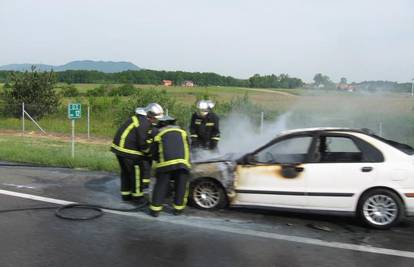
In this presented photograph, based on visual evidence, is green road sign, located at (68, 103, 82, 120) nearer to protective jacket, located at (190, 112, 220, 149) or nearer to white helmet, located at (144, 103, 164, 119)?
protective jacket, located at (190, 112, 220, 149)

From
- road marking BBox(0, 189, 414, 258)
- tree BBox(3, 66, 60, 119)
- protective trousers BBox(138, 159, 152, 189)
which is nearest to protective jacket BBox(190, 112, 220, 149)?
protective trousers BBox(138, 159, 152, 189)

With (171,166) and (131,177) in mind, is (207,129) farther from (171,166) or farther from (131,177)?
(171,166)

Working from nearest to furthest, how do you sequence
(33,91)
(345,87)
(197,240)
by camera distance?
(197,240)
(345,87)
(33,91)

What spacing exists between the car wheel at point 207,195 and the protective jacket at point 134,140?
100 centimetres

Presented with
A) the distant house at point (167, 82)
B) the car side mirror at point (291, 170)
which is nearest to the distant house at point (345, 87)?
the car side mirror at point (291, 170)

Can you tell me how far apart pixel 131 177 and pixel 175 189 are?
107cm

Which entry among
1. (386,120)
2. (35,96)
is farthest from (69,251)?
(35,96)

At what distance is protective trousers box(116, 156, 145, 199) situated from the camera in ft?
25.9

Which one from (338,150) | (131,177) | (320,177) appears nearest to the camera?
(320,177)

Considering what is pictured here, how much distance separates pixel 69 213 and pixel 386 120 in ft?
53.5

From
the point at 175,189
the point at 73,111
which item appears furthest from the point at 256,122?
the point at 175,189

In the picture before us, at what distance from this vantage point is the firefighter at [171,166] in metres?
7.06

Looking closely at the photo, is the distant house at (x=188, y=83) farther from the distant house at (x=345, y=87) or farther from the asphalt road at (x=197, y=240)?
the asphalt road at (x=197, y=240)

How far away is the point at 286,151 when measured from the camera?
7309 millimetres
